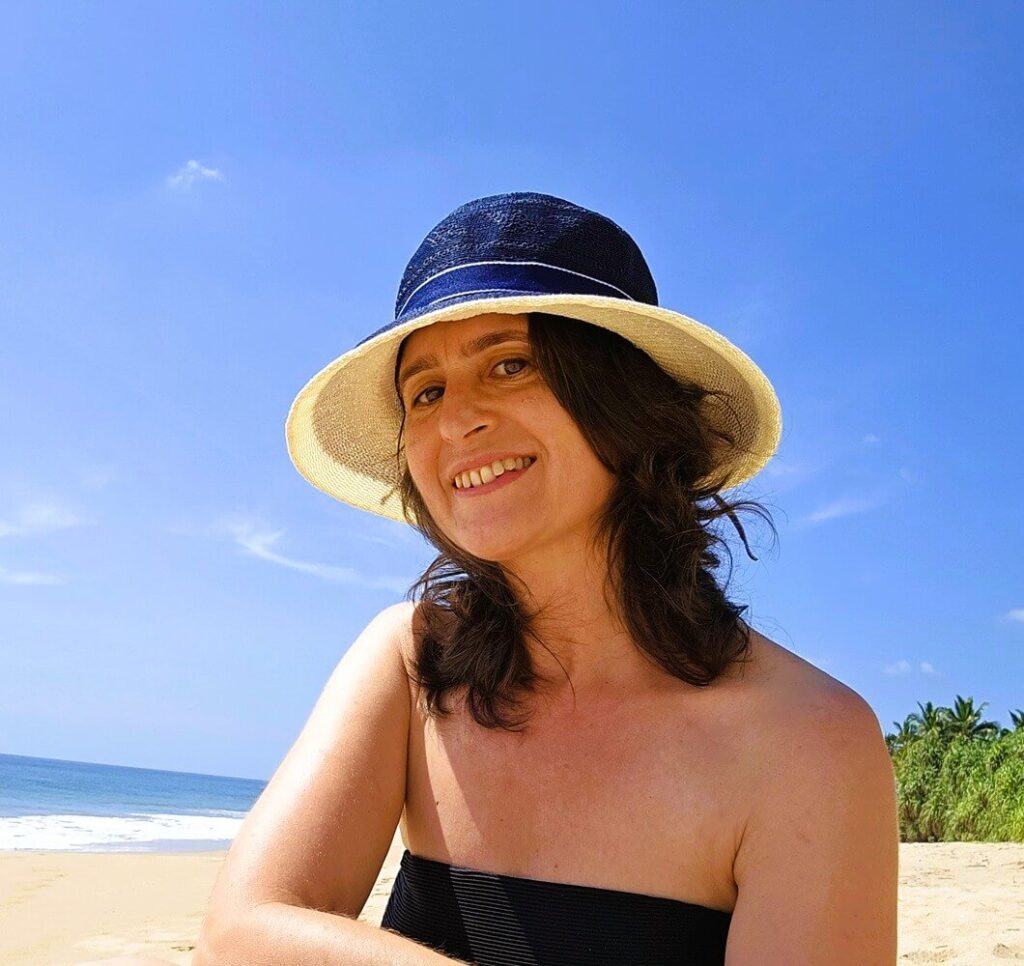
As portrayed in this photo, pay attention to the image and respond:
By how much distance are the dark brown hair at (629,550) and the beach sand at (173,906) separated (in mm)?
4377

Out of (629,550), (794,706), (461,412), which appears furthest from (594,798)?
(461,412)

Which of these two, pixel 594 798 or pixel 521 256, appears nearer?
pixel 594 798

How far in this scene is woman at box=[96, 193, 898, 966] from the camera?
175 cm

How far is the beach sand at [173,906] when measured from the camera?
20.7ft

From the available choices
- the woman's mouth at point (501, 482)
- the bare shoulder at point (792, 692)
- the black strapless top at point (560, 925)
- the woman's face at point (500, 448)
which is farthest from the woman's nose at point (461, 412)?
the black strapless top at point (560, 925)

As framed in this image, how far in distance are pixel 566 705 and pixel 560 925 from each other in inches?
17.1

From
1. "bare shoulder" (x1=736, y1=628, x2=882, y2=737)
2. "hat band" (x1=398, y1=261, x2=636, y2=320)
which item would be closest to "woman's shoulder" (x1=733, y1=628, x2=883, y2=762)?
"bare shoulder" (x1=736, y1=628, x2=882, y2=737)

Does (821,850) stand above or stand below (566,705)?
→ below

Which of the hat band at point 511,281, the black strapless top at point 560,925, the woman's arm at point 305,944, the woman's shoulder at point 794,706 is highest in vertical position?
the hat band at point 511,281

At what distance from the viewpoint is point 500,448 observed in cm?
204

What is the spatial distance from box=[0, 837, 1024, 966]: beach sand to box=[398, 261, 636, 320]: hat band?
488 centimetres

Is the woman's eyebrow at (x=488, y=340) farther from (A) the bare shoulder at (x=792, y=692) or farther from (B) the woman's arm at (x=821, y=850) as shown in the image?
(B) the woman's arm at (x=821, y=850)

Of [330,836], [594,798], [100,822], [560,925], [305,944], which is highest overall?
[100,822]

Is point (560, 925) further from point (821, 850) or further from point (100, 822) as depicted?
point (100, 822)
